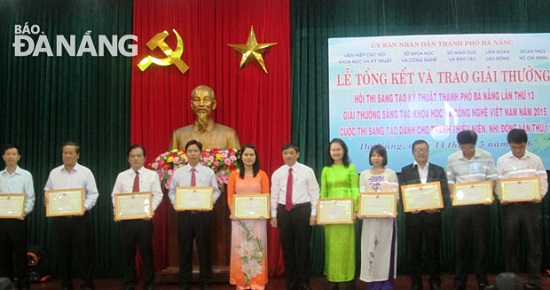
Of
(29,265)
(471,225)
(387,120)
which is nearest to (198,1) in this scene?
(387,120)

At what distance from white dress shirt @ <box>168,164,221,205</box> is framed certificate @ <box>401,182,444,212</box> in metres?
1.68

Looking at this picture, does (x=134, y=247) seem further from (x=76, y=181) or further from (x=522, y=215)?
(x=522, y=215)

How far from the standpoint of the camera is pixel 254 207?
4734mm

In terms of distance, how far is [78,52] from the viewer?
627cm

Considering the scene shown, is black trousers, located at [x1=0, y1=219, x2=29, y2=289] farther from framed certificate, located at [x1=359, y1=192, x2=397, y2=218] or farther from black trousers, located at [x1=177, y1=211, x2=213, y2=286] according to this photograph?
framed certificate, located at [x1=359, y1=192, x2=397, y2=218]

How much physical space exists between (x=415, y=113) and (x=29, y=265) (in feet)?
14.2

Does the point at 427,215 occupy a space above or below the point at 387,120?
below

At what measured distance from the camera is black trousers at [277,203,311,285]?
4754 millimetres

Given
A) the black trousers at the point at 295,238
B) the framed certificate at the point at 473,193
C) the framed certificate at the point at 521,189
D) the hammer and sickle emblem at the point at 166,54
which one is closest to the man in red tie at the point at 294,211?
the black trousers at the point at 295,238

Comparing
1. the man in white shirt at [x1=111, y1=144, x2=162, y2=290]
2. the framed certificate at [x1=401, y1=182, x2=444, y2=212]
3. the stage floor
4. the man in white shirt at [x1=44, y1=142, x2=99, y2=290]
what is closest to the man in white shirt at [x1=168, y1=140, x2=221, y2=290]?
the man in white shirt at [x1=111, y1=144, x2=162, y2=290]

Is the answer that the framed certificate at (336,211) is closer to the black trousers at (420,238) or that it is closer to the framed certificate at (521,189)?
the black trousers at (420,238)

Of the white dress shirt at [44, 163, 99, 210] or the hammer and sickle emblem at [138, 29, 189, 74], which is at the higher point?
the hammer and sickle emblem at [138, 29, 189, 74]

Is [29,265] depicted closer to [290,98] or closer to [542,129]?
[290,98]

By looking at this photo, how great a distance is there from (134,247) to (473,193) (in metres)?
2.95
